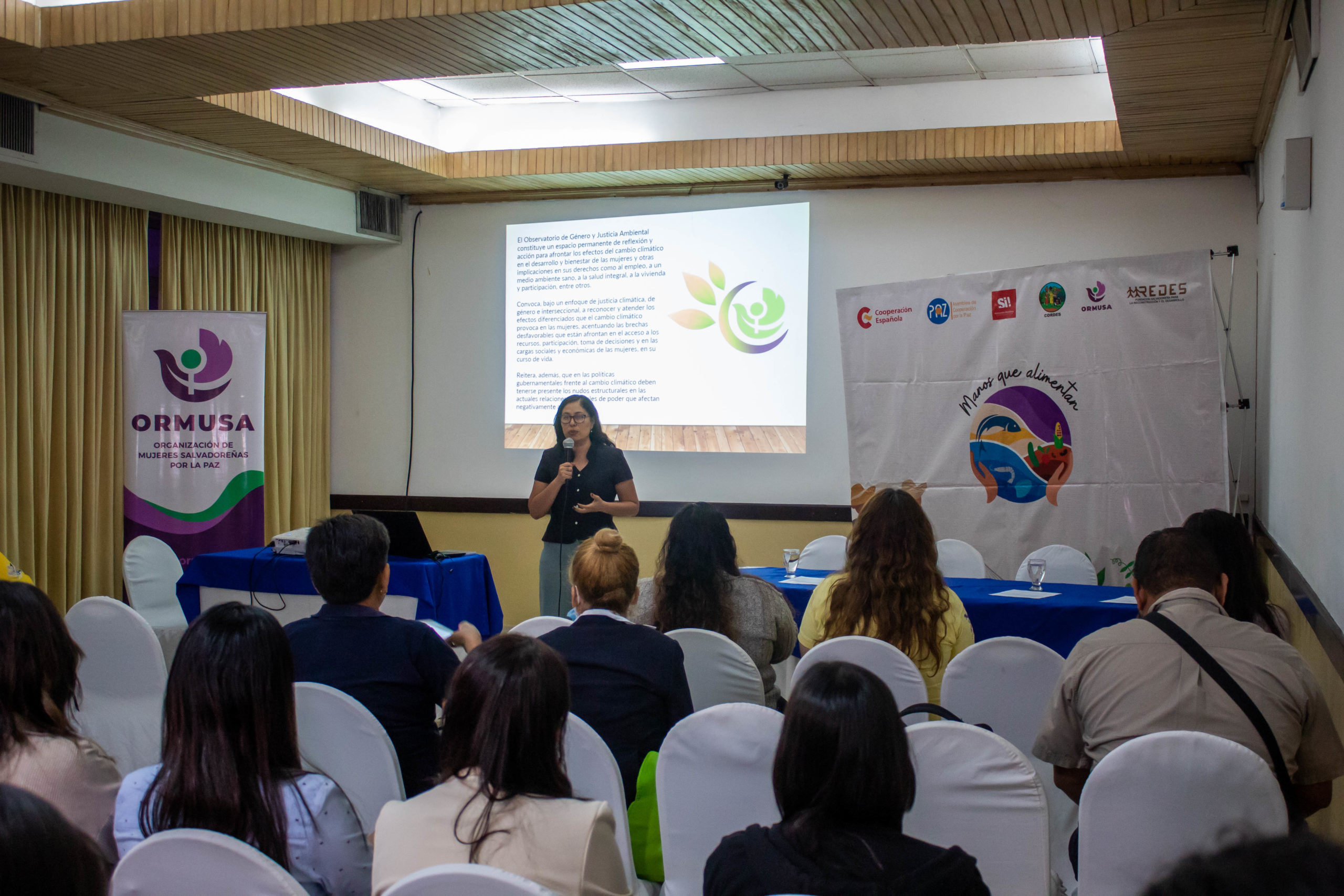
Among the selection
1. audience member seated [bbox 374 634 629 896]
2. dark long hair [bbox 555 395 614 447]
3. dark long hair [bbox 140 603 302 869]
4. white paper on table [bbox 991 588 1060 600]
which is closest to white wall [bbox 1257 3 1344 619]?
white paper on table [bbox 991 588 1060 600]

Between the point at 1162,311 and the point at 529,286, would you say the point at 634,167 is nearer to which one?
the point at 529,286

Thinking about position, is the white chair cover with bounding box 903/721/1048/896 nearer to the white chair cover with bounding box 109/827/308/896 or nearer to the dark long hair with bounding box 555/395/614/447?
the white chair cover with bounding box 109/827/308/896

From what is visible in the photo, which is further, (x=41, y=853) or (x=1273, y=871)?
(x=41, y=853)

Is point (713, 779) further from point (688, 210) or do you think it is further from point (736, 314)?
point (688, 210)

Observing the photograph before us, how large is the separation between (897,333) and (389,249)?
3589 millimetres

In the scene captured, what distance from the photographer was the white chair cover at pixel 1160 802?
171 cm

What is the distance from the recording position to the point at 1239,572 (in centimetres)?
298

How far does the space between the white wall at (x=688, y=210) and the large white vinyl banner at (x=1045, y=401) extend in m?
0.71

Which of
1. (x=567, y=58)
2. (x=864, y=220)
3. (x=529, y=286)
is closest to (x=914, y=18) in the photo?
(x=567, y=58)

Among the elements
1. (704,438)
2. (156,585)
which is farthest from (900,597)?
(156,585)

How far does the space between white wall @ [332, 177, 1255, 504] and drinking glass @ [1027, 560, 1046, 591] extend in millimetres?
2005

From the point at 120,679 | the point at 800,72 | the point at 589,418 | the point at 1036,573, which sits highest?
the point at 800,72

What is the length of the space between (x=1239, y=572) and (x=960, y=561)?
191cm

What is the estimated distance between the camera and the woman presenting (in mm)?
5238
